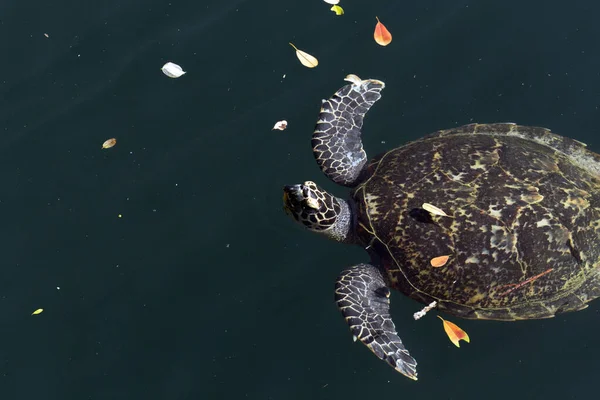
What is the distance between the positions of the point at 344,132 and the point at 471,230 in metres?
1.88

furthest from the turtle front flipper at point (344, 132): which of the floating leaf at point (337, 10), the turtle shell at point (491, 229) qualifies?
the floating leaf at point (337, 10)

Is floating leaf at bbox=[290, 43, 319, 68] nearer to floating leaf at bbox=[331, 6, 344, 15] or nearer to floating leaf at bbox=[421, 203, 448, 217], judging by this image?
floating leaf at bbox=[331, 6, 344, 15]

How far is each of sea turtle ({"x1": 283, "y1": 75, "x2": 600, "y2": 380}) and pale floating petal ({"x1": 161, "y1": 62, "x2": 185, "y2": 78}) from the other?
8.96 ft

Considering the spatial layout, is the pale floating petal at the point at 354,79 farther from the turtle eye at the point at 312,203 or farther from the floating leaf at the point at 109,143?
the floating leaf at the point at 109,143

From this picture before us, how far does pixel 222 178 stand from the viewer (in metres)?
7.29

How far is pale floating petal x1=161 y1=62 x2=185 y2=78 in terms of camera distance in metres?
7.82

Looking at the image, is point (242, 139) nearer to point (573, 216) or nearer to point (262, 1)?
point (262, 1)

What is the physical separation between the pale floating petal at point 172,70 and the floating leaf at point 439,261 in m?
4.10

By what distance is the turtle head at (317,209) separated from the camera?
5961mm

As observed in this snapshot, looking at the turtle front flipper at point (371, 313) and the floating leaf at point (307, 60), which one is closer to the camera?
the turtle front flipper at point (371, 313)

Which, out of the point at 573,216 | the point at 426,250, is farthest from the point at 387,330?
the point at 573,216

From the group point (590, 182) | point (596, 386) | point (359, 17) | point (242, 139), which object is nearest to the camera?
point (590, 182)

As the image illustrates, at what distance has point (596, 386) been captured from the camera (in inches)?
253

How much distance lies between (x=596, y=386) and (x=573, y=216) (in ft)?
6.69
